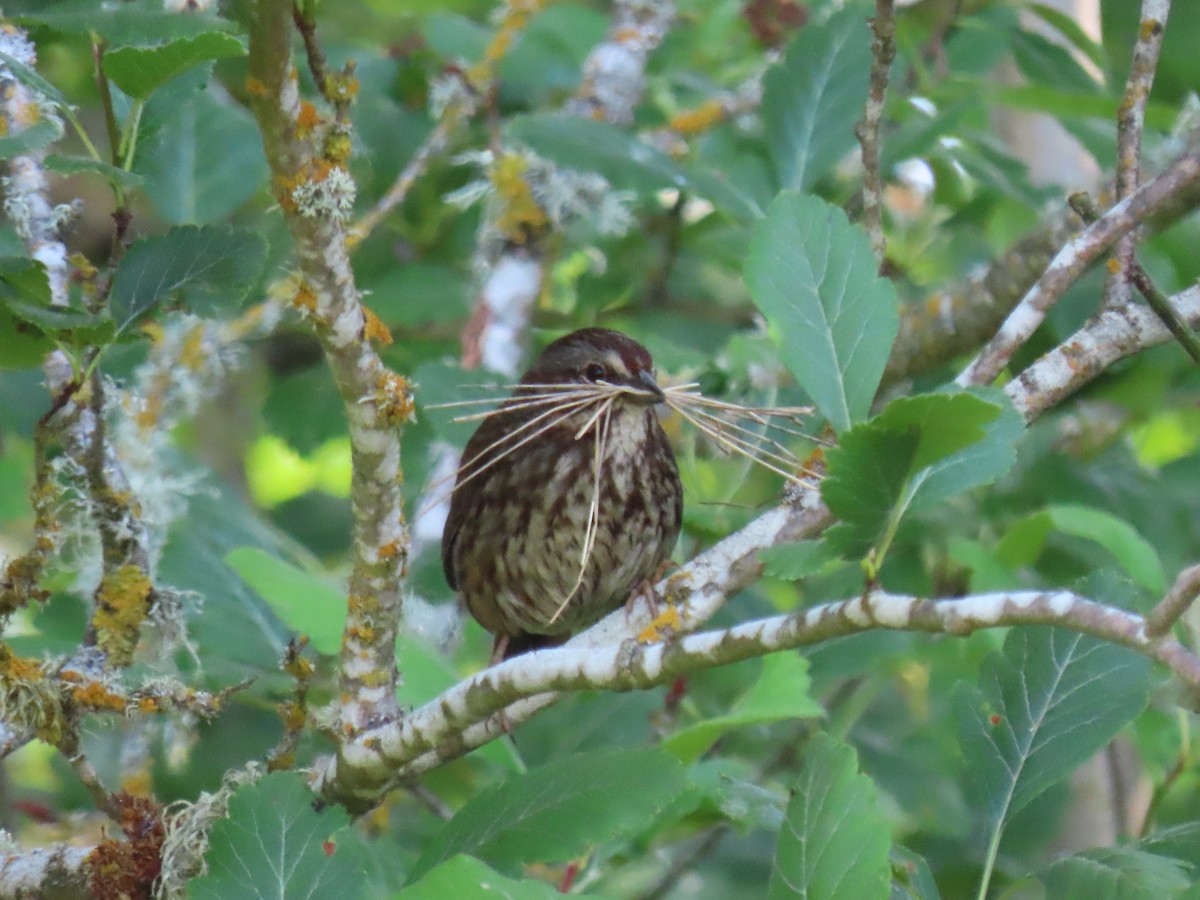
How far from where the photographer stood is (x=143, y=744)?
370cm

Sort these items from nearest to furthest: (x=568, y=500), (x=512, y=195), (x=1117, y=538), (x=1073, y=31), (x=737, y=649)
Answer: (x=737, y=649), (x=1117, y=538), (x=568, y=500), (x=1073, y=31), (x=512, y=195)

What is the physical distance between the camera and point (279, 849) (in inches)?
81.9

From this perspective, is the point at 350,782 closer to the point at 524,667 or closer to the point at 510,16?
the point at 524,667

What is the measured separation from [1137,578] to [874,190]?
97cm

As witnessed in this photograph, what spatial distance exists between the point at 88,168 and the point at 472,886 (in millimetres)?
1105

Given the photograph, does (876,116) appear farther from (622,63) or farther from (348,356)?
(622,63)

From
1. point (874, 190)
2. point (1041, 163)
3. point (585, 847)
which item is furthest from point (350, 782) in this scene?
point (1041, 163)

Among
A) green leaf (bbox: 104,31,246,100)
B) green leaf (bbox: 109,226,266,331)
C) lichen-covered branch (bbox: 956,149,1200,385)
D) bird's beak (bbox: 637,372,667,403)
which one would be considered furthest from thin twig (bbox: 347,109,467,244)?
lichen-covered branch (bbox: 956,149,1200,385)

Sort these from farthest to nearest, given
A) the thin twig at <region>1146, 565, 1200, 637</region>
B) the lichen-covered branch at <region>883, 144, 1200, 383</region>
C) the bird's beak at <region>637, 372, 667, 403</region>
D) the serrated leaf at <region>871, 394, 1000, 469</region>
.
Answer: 1. the lichen-covered branch at <region>883, 144, 1200, 383</region>
2. the bird's beak at <region>637, 372, 667, 403</region>
3. the serrated leaf at <region>871, 394, 1000, 469</region>
4. the thin twig at <region>1146, 565, 1200, 637</region>

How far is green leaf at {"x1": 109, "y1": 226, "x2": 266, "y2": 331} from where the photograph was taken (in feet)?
7.39

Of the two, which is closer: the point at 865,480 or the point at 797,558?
the point at 865,480

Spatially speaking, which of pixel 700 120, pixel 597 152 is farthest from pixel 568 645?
pixel 700 120

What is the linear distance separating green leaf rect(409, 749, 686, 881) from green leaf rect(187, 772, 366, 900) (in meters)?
0.21

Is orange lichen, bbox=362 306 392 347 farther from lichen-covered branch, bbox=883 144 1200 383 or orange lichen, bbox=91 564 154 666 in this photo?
lichen-covered branch, bbox=883 144 1200 383
